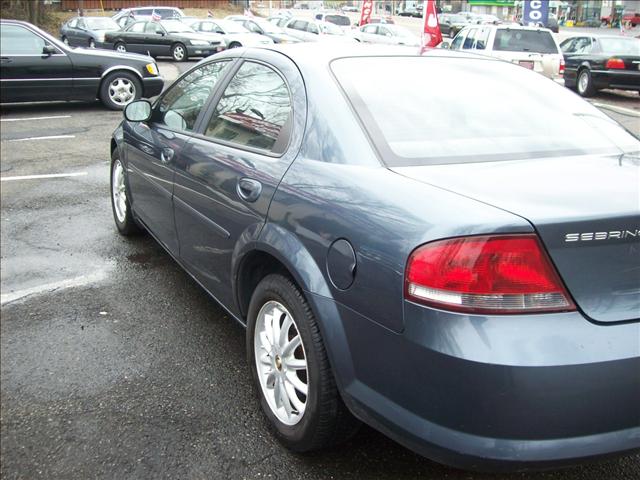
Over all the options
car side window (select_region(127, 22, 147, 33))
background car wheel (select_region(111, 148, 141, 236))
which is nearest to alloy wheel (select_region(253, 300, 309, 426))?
background car wheel (select_region(111, 148, 141, 236))

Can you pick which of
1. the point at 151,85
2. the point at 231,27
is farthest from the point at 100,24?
the point at 151,85

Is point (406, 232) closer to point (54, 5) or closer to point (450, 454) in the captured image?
point (450, 454)

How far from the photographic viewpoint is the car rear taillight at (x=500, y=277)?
183cm

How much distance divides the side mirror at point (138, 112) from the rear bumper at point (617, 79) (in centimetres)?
1311

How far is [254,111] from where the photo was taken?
121 inches

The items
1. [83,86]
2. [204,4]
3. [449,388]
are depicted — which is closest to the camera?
[449,388]

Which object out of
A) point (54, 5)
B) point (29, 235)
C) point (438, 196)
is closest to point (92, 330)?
point (29, 235)

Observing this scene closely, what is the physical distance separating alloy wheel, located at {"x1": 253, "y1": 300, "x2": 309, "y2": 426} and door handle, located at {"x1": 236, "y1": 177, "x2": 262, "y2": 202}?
0.46 m

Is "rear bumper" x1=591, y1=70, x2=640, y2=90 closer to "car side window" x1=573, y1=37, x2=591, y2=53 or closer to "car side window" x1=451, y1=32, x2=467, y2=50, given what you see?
"car side window" x1=573, y1=37, x2=591, y2=53

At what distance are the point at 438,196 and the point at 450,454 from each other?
2.57 feet

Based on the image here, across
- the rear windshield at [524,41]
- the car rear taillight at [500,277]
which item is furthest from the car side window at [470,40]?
the car rear taillight at [500,277]

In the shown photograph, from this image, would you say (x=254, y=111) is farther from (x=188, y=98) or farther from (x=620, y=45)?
(x=620, y=45)

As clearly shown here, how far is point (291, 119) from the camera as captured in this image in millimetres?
2729

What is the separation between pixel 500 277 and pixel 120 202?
4039 mm
